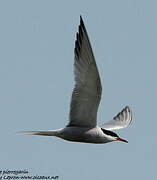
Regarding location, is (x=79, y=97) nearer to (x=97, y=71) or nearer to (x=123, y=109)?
(x=97, y=71)

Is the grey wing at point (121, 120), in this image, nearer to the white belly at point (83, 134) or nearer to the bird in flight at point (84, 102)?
the bird in flight at point (84, 102)

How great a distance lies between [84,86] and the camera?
1036cm

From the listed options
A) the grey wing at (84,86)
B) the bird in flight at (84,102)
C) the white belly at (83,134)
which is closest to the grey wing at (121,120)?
the bird in flight at (84,102)

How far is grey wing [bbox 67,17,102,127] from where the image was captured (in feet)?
32.7

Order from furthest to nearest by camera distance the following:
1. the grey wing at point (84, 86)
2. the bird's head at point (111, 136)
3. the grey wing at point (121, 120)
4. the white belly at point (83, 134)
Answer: the grey wing at point (121, 120)
the bird's head at point (111, 136)
the white belly at point (83, 134)
the grey wing at point (84, 86)

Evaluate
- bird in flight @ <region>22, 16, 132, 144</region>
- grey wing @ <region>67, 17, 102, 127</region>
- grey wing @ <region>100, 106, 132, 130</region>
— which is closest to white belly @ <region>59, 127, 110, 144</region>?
bird in flight @ <region>22, 16, 132, 144</region>

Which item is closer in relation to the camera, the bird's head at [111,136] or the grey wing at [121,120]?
the bird's head at [111,136]

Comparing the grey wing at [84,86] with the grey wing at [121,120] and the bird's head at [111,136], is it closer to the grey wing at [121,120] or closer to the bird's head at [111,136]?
the bird's head at [111,136]

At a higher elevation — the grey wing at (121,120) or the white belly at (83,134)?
the grey wing at (121,120)

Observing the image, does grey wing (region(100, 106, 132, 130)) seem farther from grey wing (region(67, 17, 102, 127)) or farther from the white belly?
grey wing (region(67, 17, 102, 127))

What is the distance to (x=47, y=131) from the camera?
10.7m

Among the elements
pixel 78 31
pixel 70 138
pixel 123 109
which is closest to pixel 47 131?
pixel 70 138

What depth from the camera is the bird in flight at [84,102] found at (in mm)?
10016

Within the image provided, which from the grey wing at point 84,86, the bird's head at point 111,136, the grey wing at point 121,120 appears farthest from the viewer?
the grey wing at point 121,120
